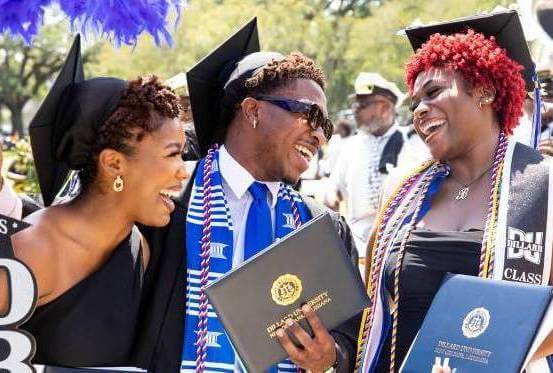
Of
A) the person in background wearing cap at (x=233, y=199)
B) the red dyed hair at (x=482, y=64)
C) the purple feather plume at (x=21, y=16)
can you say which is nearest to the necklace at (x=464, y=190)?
Answer: the red dyed hair at (x=482, y=64)

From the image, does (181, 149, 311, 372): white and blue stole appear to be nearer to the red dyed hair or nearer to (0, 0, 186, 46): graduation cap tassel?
(0, 0, 186, 46): graduation cap tassel

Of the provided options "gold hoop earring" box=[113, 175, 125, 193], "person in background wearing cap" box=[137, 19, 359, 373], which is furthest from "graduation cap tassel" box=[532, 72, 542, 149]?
"gold hoop earring" box=[113, 175, 125, 193]

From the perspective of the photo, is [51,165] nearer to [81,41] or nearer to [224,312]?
[81,41]

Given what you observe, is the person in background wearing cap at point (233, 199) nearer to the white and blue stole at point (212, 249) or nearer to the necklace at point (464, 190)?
the white and blue stole at point (212, 249)

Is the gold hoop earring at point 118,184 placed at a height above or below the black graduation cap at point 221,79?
below

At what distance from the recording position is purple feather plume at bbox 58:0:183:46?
2934mm

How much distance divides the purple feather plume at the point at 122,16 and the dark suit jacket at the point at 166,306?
60 cm

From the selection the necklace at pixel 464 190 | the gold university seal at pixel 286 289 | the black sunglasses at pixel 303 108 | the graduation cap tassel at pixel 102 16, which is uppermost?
the graduation cap tassel at pixel 102 16

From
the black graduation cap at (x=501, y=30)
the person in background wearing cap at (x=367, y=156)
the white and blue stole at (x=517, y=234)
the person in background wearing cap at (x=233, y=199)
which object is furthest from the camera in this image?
the person in background wearing cap at (x=367, y=156)

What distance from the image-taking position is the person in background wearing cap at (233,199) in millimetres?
2924

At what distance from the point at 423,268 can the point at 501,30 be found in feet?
3.17

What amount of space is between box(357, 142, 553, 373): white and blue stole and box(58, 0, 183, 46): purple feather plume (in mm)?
1160

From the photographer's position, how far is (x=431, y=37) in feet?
11.5

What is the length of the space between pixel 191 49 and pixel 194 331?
27.4m
